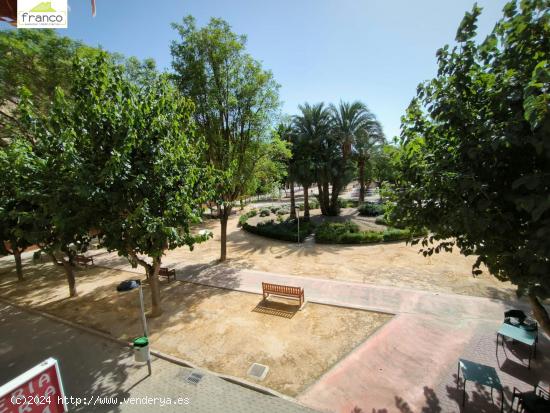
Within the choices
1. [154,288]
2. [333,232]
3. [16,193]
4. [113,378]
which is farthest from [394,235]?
[16,193]

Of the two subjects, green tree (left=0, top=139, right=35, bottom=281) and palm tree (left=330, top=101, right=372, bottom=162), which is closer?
green tree (left=0, top=139, right=35, bottom=281)

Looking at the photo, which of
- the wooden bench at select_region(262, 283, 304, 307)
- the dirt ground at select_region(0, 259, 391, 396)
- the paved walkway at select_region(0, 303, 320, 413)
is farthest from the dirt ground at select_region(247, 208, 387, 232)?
the paved walkway at select_region(0, 303, 320, 413)

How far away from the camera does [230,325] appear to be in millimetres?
9742

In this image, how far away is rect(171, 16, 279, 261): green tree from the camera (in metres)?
15.8

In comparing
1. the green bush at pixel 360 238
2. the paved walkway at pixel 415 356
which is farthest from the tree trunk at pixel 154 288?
Answer: the green bush at pixel 360 238

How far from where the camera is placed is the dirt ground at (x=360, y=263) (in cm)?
1200

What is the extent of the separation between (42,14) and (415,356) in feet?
57.8

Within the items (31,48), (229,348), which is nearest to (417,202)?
(229,348)

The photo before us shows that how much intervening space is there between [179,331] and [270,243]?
1188 cm

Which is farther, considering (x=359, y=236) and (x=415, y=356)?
(x=359, y=236)

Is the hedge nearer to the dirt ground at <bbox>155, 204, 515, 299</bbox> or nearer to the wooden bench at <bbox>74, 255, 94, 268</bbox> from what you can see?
the dirt ground at <bbox>155, 204, 515, 299</bbox>

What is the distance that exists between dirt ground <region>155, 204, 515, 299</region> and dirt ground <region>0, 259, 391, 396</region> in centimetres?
342

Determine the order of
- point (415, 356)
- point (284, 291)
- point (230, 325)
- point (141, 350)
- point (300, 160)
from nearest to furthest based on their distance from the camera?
point (141, 350) < point (415, 356) < point (230, 325) < point (284, 291) < point (300, 160)

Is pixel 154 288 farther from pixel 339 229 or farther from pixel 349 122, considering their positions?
pixel 349 122
